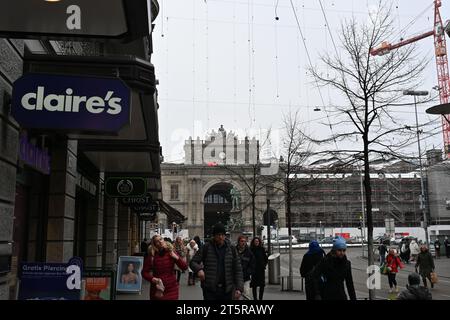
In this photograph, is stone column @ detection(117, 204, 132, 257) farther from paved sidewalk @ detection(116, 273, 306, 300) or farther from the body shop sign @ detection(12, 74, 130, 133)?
the body shop sign @ detection(12, 74, 130, 133)

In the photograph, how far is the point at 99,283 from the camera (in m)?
8.70

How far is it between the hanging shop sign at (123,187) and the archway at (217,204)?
315 ft

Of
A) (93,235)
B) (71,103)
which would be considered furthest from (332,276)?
(93,235)

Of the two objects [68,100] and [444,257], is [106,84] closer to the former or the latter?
[68,100]

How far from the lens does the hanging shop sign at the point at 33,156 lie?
24.6ft

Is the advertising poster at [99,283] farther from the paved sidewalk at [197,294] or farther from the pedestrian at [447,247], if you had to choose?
the pedestrian at [447,247]

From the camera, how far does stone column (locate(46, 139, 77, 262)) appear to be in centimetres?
942

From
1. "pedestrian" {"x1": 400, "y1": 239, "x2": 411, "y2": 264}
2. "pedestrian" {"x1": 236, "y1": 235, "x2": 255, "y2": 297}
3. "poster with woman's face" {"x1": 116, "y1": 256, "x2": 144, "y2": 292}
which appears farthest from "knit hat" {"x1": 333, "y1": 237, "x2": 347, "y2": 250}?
"pedestrian" {"x1": 400, "y1": 239, "x2": 411, "y2": 264}

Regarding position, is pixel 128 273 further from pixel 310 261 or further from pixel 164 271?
pixel 164 271

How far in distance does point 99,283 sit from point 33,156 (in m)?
2.37

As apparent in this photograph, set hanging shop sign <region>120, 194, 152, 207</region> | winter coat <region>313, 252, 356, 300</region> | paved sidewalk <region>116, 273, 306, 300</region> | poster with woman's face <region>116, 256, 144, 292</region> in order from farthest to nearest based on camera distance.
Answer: hanging shop sign <region>120, 194, 152, 207</region> → poster with woman's face <region>116, 256, 144, 292</region> → paved sidewalk <region>116, 273, 306, 300</region> → winter coat <region>313, 252, 356, 300</region>

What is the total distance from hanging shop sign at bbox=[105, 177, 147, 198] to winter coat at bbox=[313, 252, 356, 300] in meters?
10.1

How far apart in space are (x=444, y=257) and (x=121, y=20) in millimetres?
41520

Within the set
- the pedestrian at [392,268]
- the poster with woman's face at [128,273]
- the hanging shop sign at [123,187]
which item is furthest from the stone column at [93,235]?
the pedestrian at [392,268]
